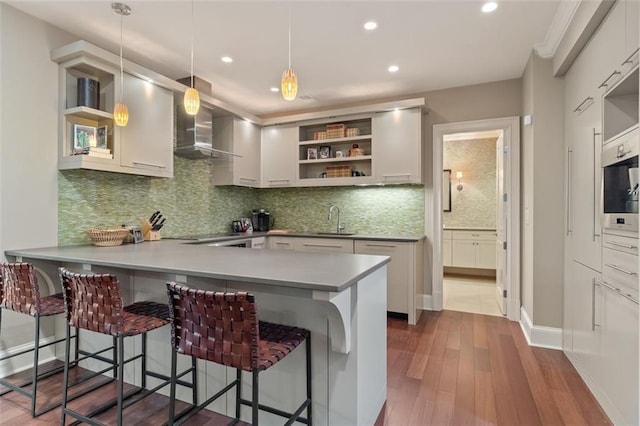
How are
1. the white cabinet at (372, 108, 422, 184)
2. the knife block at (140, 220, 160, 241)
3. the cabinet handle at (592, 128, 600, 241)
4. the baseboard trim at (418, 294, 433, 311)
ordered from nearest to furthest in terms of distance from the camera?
the cabinet handle at (592, 128, 600, 241)
the knife block at (140, 220, 160, 241)
the white cabinet at (372, 108, 422, 184)
the baseboard trim at (418, 294, 433, 311)

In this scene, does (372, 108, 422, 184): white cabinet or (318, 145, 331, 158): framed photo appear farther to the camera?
(318, 145, 331, 158): framed photo

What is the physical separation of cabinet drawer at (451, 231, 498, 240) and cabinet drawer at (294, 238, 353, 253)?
3.12 metres

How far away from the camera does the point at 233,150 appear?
4223mm

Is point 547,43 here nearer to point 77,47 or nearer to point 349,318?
point 349,318

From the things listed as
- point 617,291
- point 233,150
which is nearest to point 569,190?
point 617,291

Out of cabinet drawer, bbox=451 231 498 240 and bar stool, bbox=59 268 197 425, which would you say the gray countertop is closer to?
bar stool, bbox=59 268 197 425

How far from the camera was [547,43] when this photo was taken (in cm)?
283

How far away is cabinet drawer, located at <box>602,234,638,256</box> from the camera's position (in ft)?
5.59

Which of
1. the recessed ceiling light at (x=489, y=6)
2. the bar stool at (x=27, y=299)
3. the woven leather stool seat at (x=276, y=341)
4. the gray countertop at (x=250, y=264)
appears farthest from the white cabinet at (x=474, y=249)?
the bar stool at (x=27, y=299)

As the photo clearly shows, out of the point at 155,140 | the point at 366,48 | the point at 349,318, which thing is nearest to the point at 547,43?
the point at 366,48

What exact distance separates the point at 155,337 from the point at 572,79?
3701 millimetres

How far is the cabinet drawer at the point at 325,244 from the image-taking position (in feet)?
12.7

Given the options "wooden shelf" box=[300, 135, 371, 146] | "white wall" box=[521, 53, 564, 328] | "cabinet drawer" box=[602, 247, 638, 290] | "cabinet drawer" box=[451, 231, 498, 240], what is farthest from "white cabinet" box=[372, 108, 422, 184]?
"cabinet drawer" box=[451, 231, 498, 240]

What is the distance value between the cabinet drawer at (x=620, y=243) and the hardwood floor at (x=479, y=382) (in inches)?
39.6
